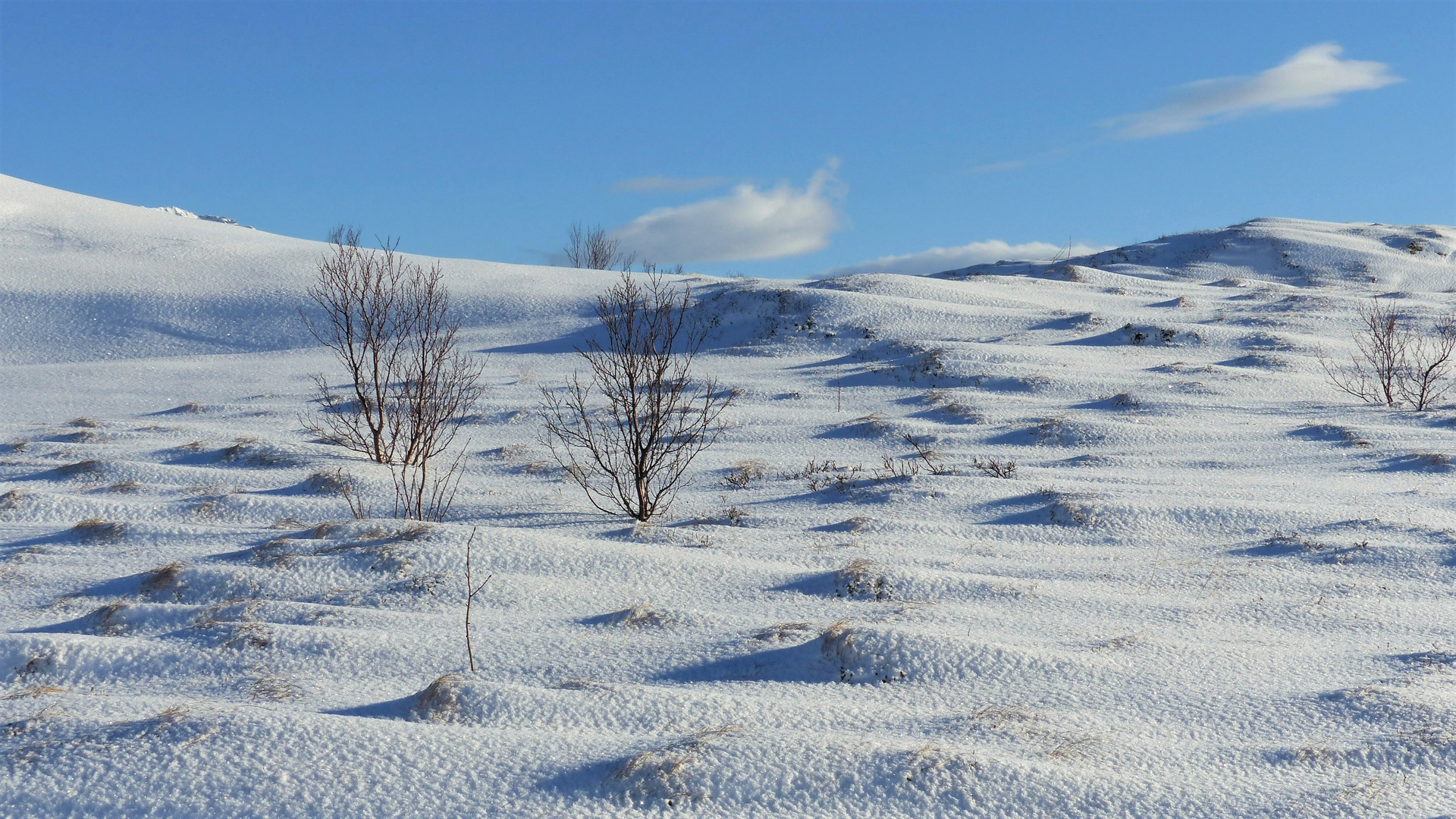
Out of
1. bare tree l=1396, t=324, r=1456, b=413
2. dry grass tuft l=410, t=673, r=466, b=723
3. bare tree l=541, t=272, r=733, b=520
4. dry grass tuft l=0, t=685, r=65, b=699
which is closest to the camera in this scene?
dry grass tuft l=410, t=673, r=466, b=723

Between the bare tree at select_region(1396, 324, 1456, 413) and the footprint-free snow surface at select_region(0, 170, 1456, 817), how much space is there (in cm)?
72

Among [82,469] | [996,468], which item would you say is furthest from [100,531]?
[996,468]

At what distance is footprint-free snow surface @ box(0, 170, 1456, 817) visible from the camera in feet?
8.50

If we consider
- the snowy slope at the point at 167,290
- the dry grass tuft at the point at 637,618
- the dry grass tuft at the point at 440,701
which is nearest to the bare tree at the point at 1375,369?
the dry grass tuft at the point at 637,618

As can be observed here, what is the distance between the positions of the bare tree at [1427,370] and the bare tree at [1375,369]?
0.11 m

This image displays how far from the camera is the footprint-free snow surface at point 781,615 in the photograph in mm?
2592

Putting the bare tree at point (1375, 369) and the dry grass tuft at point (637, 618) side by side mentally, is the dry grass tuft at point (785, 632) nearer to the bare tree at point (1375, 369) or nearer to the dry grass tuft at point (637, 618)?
the dry grass tuft at point (637, 618)

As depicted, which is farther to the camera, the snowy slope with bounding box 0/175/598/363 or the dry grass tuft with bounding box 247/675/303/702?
the snowy slope with bounding box 0/175/598/363

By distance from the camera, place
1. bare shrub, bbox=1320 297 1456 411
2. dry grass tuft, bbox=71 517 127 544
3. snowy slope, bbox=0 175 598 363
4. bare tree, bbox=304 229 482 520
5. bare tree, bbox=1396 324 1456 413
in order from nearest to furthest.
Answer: dry grass tuft, bbox=71 517 127 544
bare tree, bbox=304 229 482 520
bare tree, bbox=1396 324 1456 413
bare shrub, bbox=1320 297 1456 411
snowy slope, bbox=0 175 598 363

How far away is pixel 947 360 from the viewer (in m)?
11.6

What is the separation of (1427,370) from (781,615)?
8.92m

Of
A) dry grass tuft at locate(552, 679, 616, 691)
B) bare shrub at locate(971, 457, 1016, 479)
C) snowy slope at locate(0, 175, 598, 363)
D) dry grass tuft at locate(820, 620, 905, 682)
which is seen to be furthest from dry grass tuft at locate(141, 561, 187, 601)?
snowy slope at locate(0, 175, 598, 363)

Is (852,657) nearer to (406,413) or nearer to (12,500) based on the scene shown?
(12,500)

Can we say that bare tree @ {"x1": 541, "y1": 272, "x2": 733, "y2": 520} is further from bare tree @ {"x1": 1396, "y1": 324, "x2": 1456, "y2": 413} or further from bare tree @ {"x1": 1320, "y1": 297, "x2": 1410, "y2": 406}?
bare tree @ {"x1": 1396, "y1": 324, "x2": 1456, "y2": 413}
